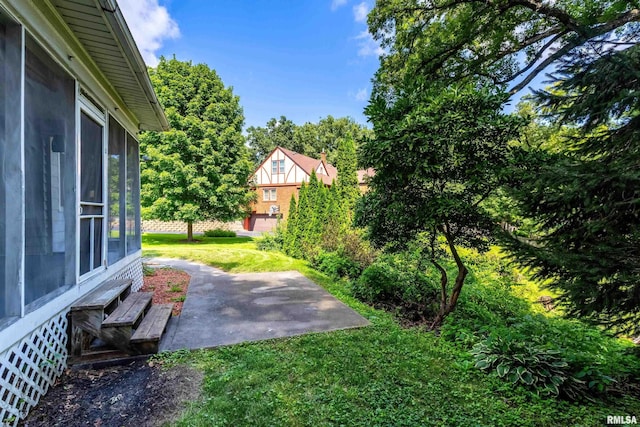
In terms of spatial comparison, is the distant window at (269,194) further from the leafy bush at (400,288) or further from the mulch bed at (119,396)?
the mulch bed at (119,396)

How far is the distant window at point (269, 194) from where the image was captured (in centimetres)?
2605

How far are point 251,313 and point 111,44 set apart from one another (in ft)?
12.8

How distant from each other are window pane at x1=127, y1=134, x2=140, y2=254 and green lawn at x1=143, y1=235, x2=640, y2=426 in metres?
3.32

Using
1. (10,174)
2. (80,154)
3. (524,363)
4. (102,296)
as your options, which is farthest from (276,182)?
(524,363)

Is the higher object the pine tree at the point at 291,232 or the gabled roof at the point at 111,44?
the gabled roof at the point at 111,44

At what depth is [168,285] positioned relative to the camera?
258 inches

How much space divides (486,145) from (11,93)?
4.60m

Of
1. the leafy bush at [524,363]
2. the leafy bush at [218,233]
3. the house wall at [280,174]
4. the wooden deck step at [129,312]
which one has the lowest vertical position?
the leafy bush at [218,233]

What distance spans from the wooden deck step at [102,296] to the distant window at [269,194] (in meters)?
22.0

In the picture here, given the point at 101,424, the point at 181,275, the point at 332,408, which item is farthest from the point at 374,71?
the point at 101,424

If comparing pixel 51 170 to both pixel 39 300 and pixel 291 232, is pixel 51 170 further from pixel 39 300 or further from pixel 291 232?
pixel 291 232

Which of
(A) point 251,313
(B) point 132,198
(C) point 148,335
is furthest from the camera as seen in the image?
(B) point 132,198

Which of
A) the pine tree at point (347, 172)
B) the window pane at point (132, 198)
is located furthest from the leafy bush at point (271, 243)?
the window pane at point (132, 198)

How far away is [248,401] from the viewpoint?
244cm
